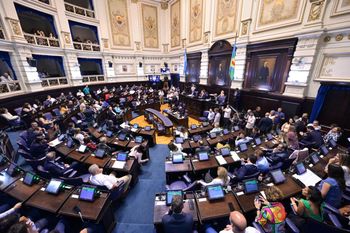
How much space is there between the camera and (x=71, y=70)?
12.5 meters

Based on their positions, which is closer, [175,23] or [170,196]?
[170,196]

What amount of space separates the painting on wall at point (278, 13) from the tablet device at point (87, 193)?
1072 cm

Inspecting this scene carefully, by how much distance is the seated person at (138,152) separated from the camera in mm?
4809

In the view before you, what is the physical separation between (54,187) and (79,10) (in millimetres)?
16110

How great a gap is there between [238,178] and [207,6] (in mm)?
12956

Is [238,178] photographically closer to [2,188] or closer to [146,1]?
[2,188]

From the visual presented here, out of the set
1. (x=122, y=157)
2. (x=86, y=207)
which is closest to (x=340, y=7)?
(x=122, y=157)

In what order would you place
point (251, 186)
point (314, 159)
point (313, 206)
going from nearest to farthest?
point (313, 206) < point (251, 186) < point (314, 159)

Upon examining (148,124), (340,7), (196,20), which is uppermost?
(196,20)

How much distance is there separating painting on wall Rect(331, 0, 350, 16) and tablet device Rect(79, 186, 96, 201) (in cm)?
1060

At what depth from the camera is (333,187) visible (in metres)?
2.61

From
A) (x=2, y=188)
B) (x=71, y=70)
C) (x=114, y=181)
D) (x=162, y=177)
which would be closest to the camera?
(x=2, y=188)

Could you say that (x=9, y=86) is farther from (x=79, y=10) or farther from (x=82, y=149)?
(x=79, y=10)

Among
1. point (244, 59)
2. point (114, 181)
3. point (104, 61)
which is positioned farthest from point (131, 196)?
point (104, 61)
